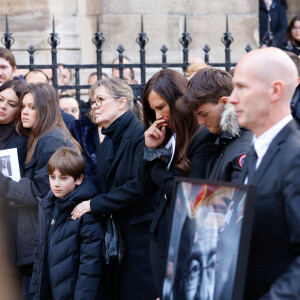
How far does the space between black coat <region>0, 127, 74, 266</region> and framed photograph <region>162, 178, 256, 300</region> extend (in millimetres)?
2496

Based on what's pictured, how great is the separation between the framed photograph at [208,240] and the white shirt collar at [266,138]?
20cm

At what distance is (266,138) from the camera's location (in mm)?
2641

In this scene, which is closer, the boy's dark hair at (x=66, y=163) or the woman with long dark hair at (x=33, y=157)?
the boy's dark hair at (x=66, y=163)

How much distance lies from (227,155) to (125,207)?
1.45 m

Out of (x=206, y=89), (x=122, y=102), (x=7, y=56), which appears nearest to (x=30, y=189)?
(x=122, y=102)

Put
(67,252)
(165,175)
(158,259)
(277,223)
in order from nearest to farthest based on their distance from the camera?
(277,223) < (165,175) < (158,259) < (67,252)

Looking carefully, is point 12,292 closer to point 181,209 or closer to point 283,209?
point 181,209

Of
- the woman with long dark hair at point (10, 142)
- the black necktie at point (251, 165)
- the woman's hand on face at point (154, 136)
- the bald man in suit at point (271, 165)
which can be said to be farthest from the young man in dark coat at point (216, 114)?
the woman with long dark hair at point (10, 142)

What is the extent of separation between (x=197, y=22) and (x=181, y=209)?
7.07m

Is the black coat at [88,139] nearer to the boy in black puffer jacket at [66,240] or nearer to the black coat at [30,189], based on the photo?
the black coat at [30,189]

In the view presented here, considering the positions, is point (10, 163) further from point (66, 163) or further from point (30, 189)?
point (66, 163)

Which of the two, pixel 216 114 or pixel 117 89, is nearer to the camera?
pixel 216 114

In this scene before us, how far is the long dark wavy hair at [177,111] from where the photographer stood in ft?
13.8

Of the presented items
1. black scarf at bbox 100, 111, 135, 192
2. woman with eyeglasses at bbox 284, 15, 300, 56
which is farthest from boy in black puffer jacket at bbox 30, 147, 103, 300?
woman with eyeglasses at bbox 284, 15, 300, 56
